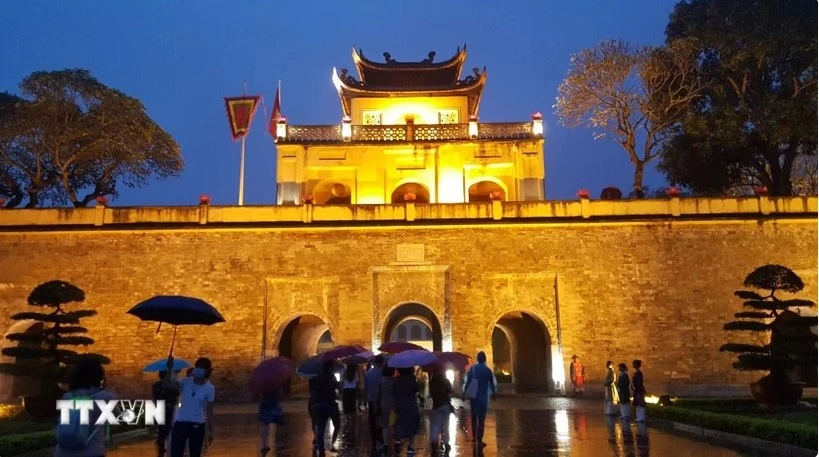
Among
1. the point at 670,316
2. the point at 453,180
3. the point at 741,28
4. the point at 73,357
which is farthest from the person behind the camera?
the point at 453,180

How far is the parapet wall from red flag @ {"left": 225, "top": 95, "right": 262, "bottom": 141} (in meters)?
5.17

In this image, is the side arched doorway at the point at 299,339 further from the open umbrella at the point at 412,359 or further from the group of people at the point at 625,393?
the open umbrella at the point at 412,359

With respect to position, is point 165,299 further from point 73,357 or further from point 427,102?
point 427,102

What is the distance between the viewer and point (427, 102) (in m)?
31.4

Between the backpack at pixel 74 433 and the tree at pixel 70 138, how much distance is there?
23.0m

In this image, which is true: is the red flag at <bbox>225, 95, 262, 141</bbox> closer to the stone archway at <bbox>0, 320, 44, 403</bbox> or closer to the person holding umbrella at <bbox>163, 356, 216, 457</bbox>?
the stone archway at <bbox>0, 320, 44, 403</bbox>

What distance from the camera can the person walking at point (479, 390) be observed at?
30.2 ft

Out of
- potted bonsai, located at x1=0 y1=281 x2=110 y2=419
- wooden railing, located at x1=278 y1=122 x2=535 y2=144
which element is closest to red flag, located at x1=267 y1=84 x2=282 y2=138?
wooden railing, located at x1=278 y1=122 x2=535 y2=144

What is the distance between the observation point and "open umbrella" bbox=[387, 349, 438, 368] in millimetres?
8411

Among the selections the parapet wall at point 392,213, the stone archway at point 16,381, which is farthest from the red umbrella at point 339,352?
the stone archway at point 16,381

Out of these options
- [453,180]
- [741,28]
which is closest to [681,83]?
[741,28]

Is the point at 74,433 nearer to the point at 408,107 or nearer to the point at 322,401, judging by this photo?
the point at 322,401

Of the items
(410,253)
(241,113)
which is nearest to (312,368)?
(410,253)

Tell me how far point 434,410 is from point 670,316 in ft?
44.5
